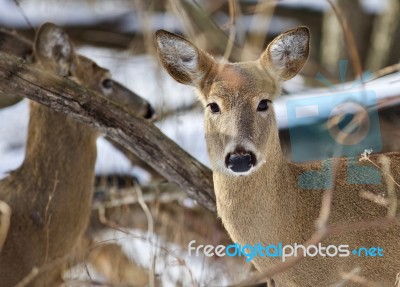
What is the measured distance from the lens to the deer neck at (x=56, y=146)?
604 centimetres

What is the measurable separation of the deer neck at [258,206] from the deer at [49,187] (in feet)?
4.76

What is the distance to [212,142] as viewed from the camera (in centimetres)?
474

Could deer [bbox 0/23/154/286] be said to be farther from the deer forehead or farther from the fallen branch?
the deer forehead

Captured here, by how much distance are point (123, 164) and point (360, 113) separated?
2.69 meters

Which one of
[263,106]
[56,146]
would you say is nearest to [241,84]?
[263,106]

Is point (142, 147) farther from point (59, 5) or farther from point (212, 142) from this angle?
point (59, 5)

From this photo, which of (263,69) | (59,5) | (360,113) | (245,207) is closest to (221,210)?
(245,207)

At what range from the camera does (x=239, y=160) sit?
14.5ft

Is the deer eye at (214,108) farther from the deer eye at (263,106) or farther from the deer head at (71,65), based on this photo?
the deer head at (71,65)

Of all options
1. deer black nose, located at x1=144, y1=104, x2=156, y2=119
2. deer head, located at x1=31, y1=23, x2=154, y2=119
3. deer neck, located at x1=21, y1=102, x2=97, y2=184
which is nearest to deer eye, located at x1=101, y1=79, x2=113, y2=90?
deer head, located at x1=31, y1=23, x2=154, y2=119

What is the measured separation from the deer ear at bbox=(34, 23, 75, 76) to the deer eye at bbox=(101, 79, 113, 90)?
381 mm

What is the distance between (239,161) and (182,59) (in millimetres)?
877

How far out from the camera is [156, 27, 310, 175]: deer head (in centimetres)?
453

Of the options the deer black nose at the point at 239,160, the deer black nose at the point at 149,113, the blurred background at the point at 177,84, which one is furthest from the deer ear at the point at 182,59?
the deer black nose at the point at 149,113
